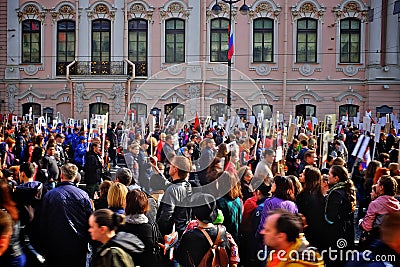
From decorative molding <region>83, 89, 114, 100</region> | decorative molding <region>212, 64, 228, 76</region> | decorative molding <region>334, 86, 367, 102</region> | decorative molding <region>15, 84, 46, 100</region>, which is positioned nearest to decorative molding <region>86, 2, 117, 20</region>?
decorative molding <region>83, 89, 114, 100</region>

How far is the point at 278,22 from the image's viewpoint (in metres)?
27.4

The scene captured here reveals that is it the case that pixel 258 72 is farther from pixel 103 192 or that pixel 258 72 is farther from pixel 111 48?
pixel 103 192

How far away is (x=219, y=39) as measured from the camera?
27.6m

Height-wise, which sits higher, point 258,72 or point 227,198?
point 258,72

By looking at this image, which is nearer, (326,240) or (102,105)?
(326,240)

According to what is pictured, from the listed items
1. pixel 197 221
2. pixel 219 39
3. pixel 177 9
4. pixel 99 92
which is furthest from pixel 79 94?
pixel 197 221

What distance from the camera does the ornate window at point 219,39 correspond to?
27562 millimetres

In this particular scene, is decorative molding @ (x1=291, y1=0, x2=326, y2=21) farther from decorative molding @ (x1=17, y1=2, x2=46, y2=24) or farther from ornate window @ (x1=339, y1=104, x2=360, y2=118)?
decorative molding @ (x1=17, y1=2, x2=46, y2=24)

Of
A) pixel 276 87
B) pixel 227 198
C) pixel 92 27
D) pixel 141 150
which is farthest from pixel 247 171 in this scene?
pixel 92 27

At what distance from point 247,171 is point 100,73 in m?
21.0

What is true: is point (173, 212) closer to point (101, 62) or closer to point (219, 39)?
point (219, 39)

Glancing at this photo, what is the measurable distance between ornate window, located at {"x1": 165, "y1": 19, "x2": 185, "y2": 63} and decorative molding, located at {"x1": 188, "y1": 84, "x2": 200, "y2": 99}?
1.50 metres

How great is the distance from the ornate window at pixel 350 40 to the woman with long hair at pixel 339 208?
21.6 meters

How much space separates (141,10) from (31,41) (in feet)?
18.6
